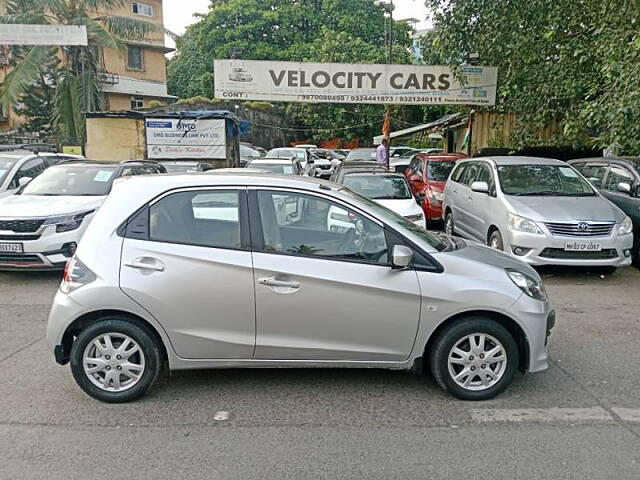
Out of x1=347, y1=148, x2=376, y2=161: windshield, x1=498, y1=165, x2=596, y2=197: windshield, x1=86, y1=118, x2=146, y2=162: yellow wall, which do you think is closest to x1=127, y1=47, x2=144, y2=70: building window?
x1=347, y1=148, x2=376, y2=161: windshield

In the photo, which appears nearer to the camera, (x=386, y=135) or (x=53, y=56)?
(x=386, y=135)

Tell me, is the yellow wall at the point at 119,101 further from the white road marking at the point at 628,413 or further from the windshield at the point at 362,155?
the white road marking at the point at 628,413

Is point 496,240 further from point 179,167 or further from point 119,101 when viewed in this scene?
point 119,101

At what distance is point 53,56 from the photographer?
23.8 meters

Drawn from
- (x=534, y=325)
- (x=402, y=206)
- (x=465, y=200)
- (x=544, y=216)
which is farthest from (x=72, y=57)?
(x=534, y=325)

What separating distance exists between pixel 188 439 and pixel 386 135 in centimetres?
1415

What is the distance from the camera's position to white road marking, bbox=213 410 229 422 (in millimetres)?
3508

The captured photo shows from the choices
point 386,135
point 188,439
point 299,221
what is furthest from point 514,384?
point 386,135

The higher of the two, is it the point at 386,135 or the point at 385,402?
the point at 386,135

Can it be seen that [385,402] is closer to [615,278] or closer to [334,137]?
[615,278]

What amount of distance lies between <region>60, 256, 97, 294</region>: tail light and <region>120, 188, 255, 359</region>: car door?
24 cm

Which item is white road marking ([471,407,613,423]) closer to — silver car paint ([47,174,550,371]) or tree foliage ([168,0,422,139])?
silver car paint ([47,174,550,371])

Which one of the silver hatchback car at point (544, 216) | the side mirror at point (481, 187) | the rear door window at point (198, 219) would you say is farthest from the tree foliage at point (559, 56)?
the rear door window at point (198, 219)

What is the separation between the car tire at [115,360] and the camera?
3.63 meters
